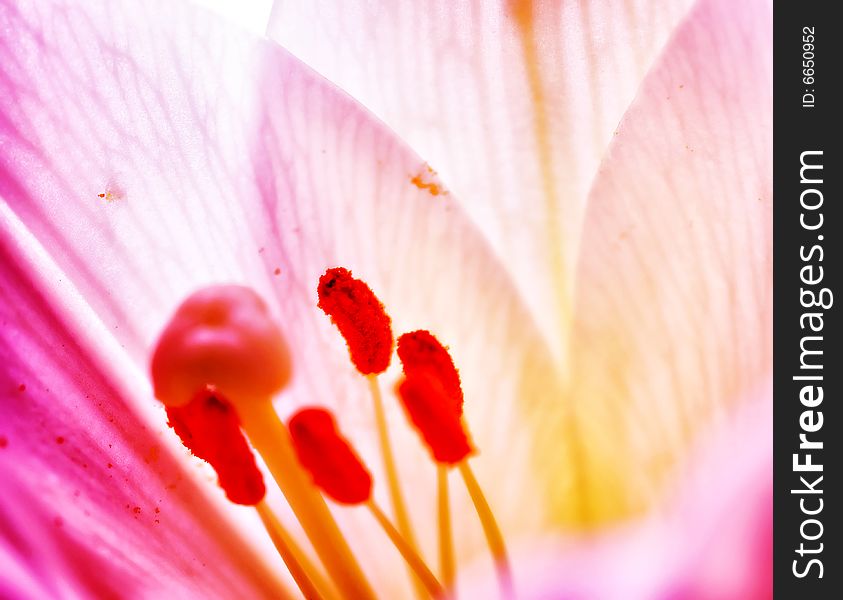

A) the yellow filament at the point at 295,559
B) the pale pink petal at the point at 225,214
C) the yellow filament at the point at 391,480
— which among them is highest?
the pale pink petal at the point at 225,214

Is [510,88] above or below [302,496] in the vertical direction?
above

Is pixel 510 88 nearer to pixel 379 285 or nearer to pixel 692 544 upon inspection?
pixel 379 285

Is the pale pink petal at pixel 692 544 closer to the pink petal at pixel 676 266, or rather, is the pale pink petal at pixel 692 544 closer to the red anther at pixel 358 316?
the pink petal at pixel 676 266

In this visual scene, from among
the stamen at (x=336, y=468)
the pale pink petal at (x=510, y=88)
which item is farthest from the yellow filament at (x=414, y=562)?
the pale pink petal at (x=510, y=88)

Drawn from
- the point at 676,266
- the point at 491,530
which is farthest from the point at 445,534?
the point at 676,266
